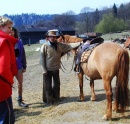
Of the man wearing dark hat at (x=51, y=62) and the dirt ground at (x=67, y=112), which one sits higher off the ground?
the man wearing dark hat at (x=51, y=62)

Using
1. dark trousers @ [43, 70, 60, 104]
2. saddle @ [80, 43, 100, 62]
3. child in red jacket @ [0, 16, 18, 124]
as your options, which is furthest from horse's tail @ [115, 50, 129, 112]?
child in red jacket @ [0, 16, 18, 124]

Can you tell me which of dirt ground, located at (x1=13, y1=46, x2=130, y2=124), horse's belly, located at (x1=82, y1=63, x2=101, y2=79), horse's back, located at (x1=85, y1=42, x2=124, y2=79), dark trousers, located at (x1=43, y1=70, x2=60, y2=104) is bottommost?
dirt ground, located at (x1=13, y1=46, x2=130, y2=124)

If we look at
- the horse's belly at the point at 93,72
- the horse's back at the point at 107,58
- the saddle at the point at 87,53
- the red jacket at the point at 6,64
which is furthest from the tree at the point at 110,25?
the red jacket at the point at 6,64

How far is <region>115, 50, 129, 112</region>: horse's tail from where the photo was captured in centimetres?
527

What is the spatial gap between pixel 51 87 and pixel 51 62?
0.62 metres

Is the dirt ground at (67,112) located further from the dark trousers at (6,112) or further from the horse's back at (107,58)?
the dark trousers at (6,112)

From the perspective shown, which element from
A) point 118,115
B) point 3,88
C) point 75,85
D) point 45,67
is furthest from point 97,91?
point 3,88

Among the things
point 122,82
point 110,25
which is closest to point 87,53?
point 122,82

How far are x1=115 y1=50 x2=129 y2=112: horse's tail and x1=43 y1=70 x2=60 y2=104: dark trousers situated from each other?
1938 mm

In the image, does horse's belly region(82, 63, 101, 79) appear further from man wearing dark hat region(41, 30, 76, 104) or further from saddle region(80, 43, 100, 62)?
man wearing dark hat region(41, 30, 76, 104)

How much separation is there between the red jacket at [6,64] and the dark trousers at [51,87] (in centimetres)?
362

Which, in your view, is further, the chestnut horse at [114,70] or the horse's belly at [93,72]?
the horse's belly at [93,72]

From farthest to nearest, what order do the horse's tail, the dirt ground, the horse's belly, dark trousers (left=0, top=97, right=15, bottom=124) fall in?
the horse's belly → the dirt ground → the horse's tail → dark trousers (left=0, top=97, right=15, bottom=124)

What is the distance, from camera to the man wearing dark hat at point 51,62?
6797mm
